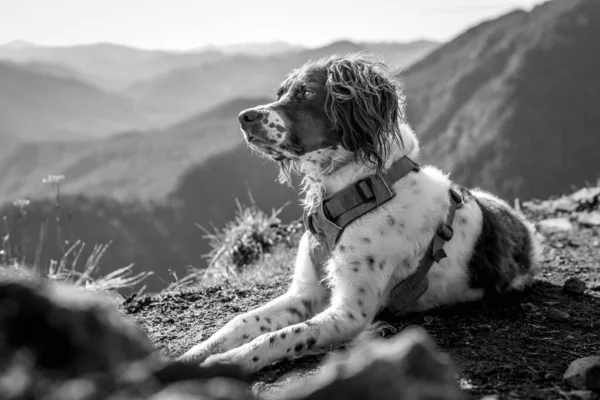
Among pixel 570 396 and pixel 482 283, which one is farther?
pixel 482 283

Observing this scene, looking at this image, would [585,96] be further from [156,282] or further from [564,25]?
[156,282]

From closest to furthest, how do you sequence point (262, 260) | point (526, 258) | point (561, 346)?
point (561, 346), point (526, 258), point (262, 260)

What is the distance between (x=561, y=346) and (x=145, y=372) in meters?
2.73

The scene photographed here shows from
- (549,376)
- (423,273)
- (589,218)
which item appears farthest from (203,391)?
(589,218)

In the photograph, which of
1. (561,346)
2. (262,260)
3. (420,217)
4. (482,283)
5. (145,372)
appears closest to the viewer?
(145,372)

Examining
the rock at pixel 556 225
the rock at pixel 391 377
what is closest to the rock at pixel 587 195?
the rock at pixel 556 225

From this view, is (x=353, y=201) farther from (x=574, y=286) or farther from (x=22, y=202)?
(x=22, y=202)

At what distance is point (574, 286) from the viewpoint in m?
4.54

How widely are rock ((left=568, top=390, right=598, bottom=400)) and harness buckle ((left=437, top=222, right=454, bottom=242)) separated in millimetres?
1439

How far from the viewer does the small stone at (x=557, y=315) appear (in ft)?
13.0

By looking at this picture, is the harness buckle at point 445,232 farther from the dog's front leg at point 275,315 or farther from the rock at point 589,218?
the rock at point 589,218

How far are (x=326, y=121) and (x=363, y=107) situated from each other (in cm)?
Answer: 25

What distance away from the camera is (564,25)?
63.1 feet

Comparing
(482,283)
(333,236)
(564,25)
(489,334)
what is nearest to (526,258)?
(482,283)
